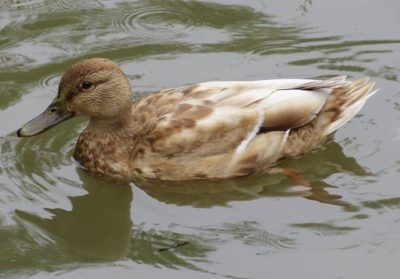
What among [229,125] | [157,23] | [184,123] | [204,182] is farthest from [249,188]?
[157,23]

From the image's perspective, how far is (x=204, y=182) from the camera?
8.63m

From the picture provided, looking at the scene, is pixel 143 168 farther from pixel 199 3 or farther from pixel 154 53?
pixel 199 3

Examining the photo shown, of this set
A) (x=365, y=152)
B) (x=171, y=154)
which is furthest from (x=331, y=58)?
(x=171, y=154)

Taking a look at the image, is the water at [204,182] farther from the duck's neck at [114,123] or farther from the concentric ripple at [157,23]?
the duck's neck at [114,123]

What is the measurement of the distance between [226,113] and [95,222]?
1.30 m

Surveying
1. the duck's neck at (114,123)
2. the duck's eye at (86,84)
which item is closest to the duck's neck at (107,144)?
the duck's neck at (114,123)

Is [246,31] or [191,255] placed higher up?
[246,31]

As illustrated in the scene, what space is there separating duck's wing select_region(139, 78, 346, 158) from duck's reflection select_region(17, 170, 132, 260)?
1.74ft

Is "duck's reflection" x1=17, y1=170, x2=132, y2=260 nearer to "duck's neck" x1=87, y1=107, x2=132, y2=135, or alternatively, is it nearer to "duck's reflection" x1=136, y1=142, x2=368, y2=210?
"duck's reflection" x1=136, y1=142, x2=368, y2=210

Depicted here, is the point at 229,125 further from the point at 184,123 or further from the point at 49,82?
the point at 49,82

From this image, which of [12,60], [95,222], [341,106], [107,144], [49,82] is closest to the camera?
[95,222]

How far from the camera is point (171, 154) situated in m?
8.52

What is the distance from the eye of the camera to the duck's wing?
8492mm

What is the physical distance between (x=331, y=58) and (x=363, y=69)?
0.33 m
